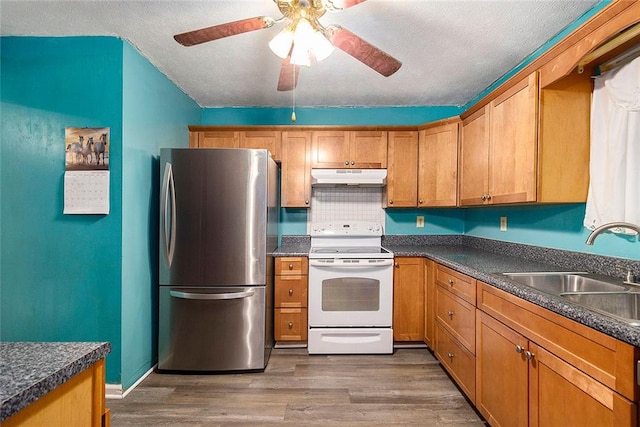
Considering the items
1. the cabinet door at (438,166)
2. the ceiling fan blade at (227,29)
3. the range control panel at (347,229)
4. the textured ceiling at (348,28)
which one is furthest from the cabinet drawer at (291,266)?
the ceiling fan blade at (227,29)

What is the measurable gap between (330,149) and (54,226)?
7.65ft

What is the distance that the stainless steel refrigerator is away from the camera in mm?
2387

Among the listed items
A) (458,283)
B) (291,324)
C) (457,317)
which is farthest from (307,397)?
(458,283)

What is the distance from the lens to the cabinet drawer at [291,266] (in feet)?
9.38

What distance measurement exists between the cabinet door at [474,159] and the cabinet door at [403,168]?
1.63ft

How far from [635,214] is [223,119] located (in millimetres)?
3480

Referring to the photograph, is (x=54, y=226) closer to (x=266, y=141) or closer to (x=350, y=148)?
(x=266, y=141)

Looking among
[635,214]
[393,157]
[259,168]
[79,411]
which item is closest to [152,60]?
[259,168]

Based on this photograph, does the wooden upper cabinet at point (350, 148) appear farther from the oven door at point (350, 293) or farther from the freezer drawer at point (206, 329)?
the freezer drawer at point (206, 329)

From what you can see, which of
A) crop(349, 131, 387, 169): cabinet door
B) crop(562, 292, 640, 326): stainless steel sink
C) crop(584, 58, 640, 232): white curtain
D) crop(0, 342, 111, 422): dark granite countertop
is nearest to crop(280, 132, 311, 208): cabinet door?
crop(349, 131, 387, 169): cabinet door

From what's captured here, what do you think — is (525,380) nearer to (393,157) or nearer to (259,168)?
(259,168)

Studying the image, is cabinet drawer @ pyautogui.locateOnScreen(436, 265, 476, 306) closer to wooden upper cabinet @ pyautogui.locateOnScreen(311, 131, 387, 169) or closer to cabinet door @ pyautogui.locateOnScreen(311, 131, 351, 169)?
wooden upper cabinet @ pyautogui.locateOnScreen(311, 131, 387, 169)

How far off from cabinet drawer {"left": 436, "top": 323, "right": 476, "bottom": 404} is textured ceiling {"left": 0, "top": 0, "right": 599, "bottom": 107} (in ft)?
6.79

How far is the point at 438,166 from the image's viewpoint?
3086 mm
